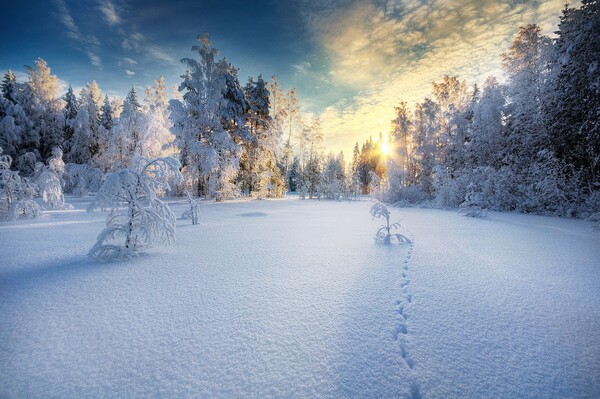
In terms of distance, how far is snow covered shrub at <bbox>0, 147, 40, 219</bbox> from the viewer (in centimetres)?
858

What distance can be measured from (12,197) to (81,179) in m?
14.4

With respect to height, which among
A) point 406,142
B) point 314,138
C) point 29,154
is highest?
point 314,138

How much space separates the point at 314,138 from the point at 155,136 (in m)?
20.7

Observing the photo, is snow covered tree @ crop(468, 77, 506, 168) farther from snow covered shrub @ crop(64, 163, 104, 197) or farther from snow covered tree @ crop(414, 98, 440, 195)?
snow covered shrub @ crop(64, 163, 104, 197)

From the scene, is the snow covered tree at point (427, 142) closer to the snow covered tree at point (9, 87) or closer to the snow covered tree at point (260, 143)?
the snow covered tree at point (260, 143)

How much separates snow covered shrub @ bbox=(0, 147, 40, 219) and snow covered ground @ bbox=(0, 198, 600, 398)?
20.3 ft

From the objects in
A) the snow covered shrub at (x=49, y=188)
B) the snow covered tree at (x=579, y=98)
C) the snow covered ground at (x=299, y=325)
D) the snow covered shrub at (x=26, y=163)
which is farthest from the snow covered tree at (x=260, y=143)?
the snow covered tree at (x=579, y=98)

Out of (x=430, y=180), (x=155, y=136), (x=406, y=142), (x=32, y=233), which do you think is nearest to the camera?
(x=32, y=233)

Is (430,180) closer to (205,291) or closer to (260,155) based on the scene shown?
(260,155)

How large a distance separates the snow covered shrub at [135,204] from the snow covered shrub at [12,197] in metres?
7.39

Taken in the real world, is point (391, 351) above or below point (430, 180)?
below

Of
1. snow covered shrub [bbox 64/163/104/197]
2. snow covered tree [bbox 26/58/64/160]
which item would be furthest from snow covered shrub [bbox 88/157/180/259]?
snow covered tree [bbox 26/58/64/160]

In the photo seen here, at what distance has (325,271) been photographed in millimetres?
3918

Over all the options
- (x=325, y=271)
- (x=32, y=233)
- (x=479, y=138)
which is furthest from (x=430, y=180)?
(x=32, y=233)
